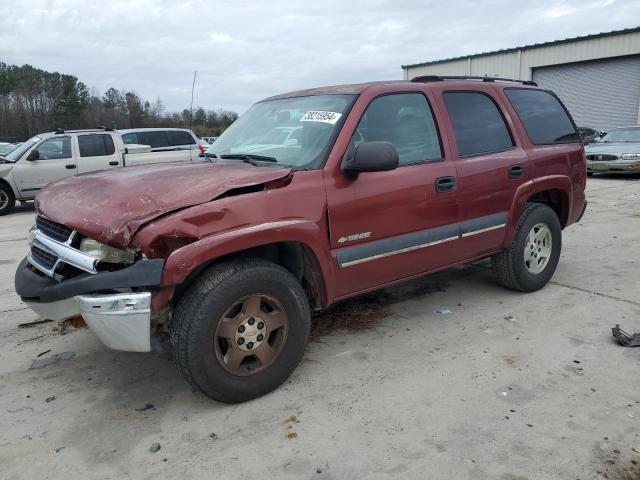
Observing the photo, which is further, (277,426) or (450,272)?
(450,272)

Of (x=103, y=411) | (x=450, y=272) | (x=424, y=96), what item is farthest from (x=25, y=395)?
(x=450, y=272)

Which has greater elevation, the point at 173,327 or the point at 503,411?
the point at 173,327

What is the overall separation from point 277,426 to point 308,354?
2.95ft

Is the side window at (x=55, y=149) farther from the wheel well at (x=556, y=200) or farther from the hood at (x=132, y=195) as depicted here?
the wheel well at (x=556, y=200)

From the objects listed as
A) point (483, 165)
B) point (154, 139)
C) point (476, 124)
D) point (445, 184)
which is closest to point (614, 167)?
point (476, 124)

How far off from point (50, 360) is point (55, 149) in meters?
9.68

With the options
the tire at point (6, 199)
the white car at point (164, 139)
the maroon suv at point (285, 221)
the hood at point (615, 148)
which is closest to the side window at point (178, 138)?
the white car at point (164, 139)

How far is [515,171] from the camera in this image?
441 cm

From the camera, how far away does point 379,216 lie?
11.5 feet

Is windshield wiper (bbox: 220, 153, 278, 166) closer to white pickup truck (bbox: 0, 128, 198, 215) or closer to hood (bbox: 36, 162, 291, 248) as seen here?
hood (bbox: 36, 162, 291, 248)

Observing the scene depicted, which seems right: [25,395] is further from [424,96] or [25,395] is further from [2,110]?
[2,110]

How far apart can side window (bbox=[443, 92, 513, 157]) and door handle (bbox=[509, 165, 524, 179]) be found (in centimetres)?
18

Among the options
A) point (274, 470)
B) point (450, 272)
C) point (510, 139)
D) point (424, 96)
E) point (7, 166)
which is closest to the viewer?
point (274, 470)

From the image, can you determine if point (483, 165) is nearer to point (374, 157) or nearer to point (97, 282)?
point (374, 157)
